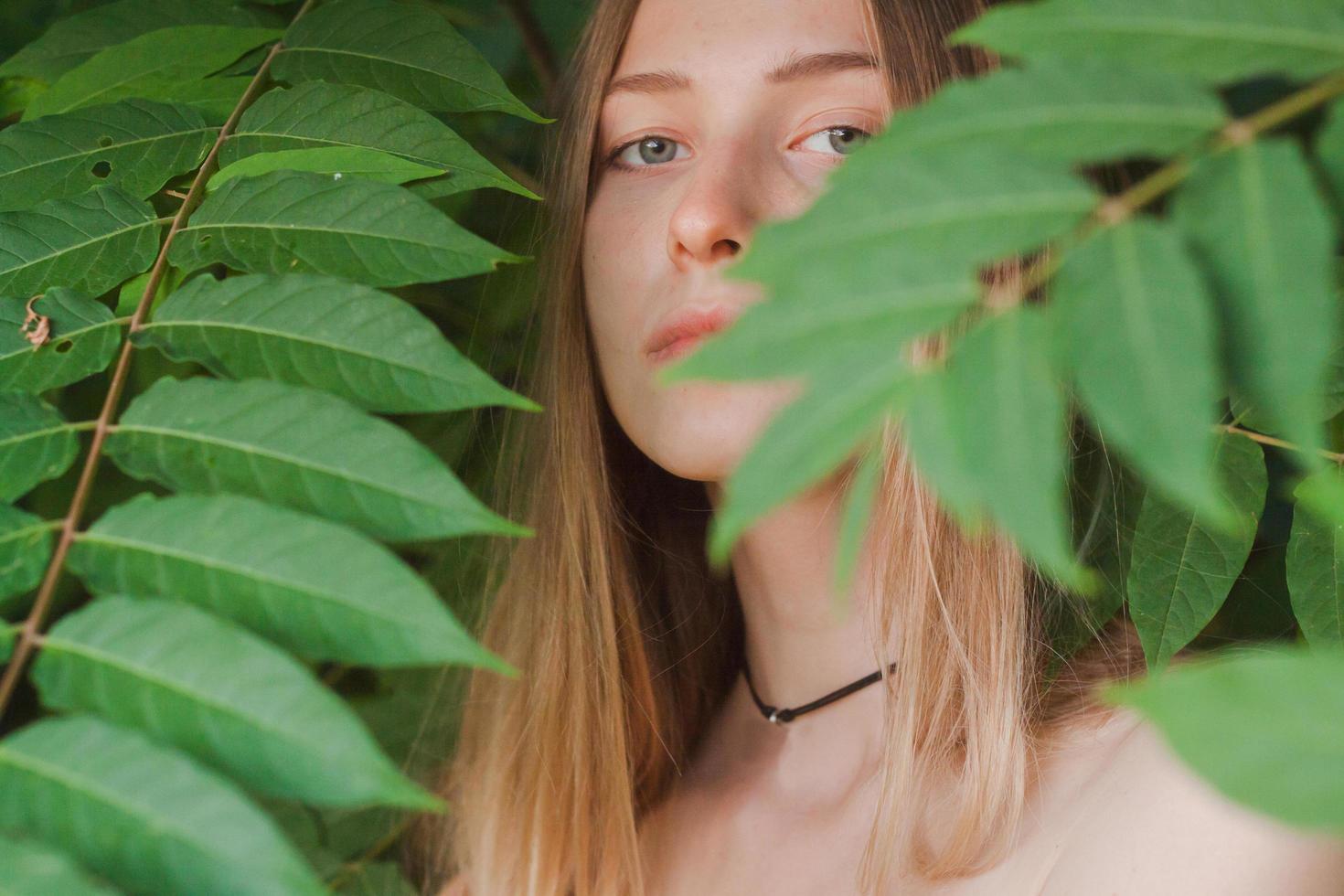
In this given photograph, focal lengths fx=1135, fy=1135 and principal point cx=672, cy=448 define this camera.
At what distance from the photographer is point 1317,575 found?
1.02 metres

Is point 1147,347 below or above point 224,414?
above

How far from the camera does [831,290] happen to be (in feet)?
1.59

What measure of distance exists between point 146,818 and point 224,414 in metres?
0.29

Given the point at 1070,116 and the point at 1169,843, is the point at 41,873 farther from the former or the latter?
the point at 1169,843

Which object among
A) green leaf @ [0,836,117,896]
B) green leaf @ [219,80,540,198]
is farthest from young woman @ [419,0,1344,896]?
green leaf @ [0,836,117,896]

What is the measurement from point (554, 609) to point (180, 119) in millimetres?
848

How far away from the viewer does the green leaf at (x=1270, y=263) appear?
45 centimetres

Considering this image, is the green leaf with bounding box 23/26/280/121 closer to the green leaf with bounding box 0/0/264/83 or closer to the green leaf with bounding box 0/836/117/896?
the green leaf with bounding box 0/0/264/83

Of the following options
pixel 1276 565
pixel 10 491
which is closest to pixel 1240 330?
pixel 10 491

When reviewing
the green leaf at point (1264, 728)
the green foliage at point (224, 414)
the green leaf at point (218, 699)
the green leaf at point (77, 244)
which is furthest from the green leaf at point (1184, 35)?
the green leaf at point (77, 244)

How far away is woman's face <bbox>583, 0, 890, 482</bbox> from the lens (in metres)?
1.23

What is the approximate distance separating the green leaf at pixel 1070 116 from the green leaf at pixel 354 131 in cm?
58

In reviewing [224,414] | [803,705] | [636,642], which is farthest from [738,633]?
[224,414]

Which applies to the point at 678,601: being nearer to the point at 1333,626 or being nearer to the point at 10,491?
the point at 1333,626
